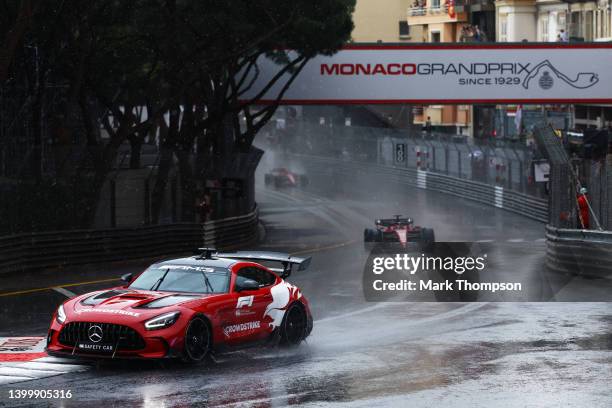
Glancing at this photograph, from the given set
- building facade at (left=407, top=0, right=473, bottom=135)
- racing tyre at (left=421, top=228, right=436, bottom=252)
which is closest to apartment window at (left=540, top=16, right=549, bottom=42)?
building facade at (left=407, top=0, right=473, bottom=135)

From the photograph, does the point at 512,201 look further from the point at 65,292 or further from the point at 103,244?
the point at 65,292

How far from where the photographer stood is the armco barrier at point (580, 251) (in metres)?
26.0

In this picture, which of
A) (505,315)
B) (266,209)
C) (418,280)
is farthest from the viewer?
(266,209)

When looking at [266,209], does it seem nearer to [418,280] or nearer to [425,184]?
[425,184]

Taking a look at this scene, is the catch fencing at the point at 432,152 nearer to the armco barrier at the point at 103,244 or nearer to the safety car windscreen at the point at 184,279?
the armco barrier at the point at 103,244

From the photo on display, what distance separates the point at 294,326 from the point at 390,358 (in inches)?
66.1

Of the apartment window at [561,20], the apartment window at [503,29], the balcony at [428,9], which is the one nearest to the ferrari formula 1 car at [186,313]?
the apartment window at [561,20]

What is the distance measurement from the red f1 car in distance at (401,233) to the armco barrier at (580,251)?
22.9ft

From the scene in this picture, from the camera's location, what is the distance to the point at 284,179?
76.5 metres

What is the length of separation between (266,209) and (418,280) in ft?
122

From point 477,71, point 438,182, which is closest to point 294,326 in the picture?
point 477,71

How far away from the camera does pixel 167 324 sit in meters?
14.0

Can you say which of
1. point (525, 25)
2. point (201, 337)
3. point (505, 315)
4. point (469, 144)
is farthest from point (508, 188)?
point (201, 337)

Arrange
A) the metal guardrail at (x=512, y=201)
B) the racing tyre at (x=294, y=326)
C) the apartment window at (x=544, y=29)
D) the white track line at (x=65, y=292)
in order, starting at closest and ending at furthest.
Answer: the racing tyre at (x=294, y=326) < the white track line at (x=65, y=292) < the metal guardrail at (x=512, y=201) < the apartment window at (x=544, y=29)
